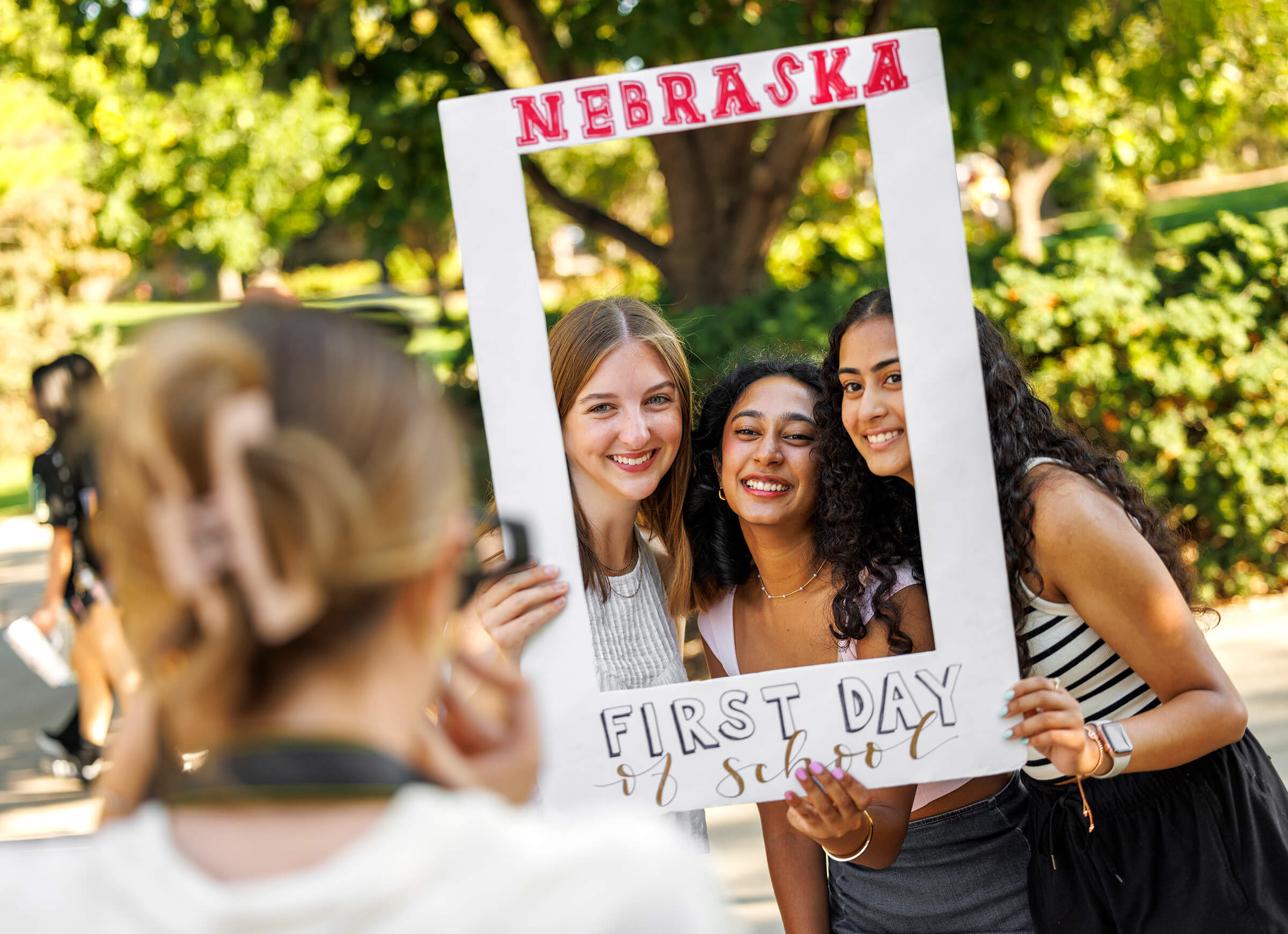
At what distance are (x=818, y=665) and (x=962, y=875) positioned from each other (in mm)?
583

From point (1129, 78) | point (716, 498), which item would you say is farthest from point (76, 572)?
point (1129, 78)

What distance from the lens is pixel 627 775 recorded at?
59.3 inches

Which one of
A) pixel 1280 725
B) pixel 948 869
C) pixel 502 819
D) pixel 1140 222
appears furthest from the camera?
pixel 1140 222

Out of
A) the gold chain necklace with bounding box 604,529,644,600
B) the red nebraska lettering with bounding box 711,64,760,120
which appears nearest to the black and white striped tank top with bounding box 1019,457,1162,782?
the gold chain necklace with bounding box 604,529,644,600

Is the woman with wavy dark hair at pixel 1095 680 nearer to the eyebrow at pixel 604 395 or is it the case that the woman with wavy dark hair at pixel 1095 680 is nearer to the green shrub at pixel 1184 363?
the eyebrow at pixel 604 395

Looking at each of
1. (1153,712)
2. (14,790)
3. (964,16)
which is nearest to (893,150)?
(1153,712)

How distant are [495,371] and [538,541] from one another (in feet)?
0.83

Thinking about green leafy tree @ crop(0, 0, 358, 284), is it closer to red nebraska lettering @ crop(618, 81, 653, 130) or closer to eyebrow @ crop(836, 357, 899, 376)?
red nebraska lettering @ crop(618, 81, 653, 130)

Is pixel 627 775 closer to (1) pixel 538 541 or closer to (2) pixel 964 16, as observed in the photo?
(1) pixel 538 541

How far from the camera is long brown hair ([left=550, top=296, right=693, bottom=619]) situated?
176cm

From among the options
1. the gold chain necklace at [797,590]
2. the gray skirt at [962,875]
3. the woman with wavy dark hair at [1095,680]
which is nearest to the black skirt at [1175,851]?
the woman with wavy dark hair at [1095,680]

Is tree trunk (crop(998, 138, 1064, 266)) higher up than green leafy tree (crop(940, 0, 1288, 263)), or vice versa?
tree trunk (crop(998, 138, 1064, 266))

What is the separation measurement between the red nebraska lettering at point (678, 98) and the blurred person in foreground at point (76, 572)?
3362 millimetres

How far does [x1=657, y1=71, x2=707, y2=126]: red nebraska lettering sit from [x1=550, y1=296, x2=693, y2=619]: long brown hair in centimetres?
38
